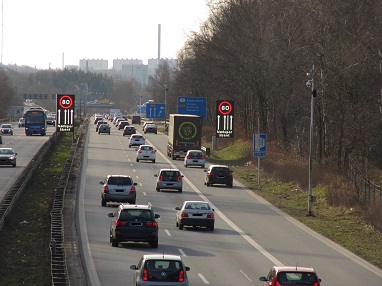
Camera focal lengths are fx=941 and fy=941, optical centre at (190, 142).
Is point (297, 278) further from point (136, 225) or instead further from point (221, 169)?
point (221, 169)

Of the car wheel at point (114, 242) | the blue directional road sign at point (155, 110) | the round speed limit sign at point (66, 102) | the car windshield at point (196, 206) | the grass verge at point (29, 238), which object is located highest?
the round speed limit sign at point (66, 102)

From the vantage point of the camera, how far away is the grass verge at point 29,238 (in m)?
26.7

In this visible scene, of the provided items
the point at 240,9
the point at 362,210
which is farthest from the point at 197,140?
the point at 362,210

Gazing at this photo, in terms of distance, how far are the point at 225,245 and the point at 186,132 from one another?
4458cm

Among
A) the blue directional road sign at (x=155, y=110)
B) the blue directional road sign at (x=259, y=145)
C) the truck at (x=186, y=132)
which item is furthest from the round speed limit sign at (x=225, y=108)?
the blue directional road sign at (x=155, y=110)

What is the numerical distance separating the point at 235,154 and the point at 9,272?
195 ft

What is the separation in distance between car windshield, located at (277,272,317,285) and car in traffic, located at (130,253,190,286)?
87.9 inches

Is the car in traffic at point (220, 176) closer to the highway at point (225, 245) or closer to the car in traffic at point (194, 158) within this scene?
the highway at point (225, 245)

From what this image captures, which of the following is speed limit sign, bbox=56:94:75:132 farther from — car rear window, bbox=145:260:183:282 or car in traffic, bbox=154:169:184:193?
car rear window, bbox=145:260:183:282

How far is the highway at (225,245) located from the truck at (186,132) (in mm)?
19898

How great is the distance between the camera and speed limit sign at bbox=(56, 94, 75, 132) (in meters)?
76.4

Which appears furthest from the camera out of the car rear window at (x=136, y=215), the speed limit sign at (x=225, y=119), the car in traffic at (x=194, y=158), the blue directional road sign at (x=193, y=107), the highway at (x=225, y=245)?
the blue directional road sign at (x=193, y=107)

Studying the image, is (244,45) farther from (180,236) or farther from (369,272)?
(369,272)

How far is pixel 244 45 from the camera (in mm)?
84688
